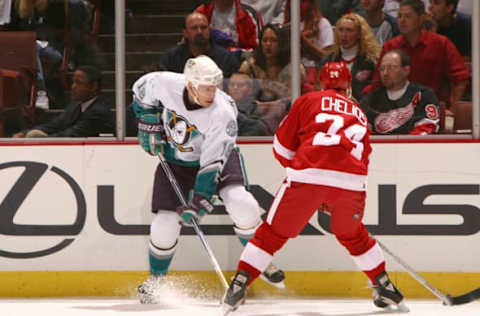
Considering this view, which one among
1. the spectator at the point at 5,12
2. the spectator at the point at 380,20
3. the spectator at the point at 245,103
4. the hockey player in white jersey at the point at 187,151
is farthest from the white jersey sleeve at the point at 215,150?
the spectator at the point at 5,12

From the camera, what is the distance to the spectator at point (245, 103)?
4.47 metres

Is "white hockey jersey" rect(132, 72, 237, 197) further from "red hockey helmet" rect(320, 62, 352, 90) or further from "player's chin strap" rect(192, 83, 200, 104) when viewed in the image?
Result: "red hockey helmet" rect(320, 62, 352, 90)

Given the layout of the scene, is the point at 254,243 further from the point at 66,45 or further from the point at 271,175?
the point at 66,45

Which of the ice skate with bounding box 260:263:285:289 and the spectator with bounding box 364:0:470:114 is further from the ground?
the spectator with bounding box 364:0:470:114

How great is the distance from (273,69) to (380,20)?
0.60 metres

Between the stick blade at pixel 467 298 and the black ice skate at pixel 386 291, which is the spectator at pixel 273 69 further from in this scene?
the stick blade at pixel 467 298

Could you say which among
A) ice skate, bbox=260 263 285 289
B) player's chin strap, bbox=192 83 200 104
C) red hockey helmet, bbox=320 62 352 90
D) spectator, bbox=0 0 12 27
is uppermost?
spectator, bbox=0 0 12 27

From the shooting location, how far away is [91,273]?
173 inches

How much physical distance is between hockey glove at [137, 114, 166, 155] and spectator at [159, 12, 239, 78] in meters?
0.45

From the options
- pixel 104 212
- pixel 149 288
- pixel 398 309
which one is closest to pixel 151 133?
pixel 104 212

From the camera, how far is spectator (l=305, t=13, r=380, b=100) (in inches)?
173

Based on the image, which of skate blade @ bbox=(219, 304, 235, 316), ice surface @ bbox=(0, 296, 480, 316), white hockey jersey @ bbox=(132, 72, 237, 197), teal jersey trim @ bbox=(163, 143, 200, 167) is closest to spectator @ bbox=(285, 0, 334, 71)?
white hockey jersey @ bbox=(132, 72, 237, 197)

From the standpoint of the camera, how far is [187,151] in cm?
416

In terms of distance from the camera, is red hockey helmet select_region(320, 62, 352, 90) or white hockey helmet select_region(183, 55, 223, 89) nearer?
red hockey helmet select_region(320, 62, 352, 90)
